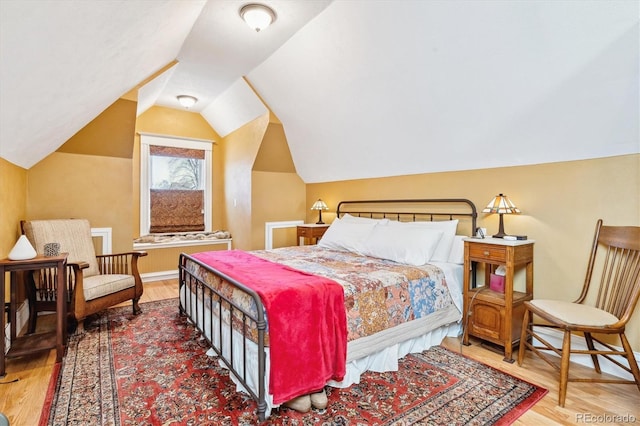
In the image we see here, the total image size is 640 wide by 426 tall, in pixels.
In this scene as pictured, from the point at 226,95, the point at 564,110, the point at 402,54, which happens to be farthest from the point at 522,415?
the point at 226,95

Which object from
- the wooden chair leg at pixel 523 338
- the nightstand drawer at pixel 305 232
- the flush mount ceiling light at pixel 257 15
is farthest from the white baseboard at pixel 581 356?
the flush mount ceiling light at pixel 257 15

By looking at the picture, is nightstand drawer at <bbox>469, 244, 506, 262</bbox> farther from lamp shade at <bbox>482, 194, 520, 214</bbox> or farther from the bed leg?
the bed leg

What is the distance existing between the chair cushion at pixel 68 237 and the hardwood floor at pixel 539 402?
1.09 meters

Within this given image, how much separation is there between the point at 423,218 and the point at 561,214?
1.37 metres

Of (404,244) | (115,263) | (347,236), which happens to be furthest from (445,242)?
(115,263)

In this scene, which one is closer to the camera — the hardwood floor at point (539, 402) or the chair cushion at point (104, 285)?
the hardwood floor at point (539, 402)

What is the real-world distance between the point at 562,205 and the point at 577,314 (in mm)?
958

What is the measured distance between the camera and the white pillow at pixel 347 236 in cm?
364

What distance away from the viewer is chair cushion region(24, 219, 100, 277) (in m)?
3.15

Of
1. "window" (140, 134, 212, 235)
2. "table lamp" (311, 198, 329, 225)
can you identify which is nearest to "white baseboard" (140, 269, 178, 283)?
"window" (140, 134, 212, 235)

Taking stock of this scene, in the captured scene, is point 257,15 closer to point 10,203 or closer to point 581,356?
point 10,203

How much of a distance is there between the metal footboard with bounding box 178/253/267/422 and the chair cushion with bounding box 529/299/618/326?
1942mm

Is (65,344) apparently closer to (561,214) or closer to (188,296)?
(188,296)

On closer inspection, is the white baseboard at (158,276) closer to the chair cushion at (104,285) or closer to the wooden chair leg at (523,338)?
the chair cushion at (104,285)
